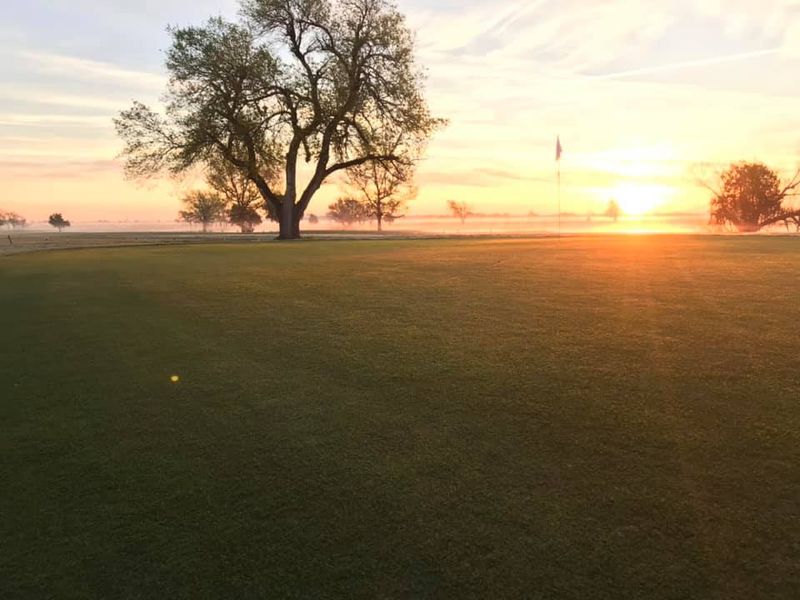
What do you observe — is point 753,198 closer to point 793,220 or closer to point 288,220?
point 793,220

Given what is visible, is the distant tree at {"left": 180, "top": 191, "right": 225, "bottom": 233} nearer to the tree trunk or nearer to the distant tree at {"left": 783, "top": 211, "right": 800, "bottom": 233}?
the tree trunk

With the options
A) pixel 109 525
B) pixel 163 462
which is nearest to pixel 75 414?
pixel 163 462

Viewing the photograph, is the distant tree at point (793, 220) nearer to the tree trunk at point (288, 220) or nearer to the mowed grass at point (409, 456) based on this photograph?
the tree trunk at point (288, 220)

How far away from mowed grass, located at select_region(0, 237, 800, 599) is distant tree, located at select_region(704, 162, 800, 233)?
82.1 meters

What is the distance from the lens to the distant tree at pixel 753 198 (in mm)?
76688

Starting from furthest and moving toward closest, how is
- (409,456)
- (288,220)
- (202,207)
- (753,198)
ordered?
(202,207) → (753,198) → (288,220) → (409,456)

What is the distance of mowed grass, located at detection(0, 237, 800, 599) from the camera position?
2.95 meters

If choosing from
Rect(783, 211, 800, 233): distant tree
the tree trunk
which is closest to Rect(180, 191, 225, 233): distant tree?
the tree trunk

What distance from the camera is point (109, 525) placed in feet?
11.1

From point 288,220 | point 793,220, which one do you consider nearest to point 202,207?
point 288,220

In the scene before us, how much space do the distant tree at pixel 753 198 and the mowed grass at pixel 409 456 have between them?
82110mm

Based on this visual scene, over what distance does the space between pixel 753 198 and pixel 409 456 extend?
8952 cm

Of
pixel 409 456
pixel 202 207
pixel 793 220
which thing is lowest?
pixel 409 456

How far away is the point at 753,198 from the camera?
77.2m
